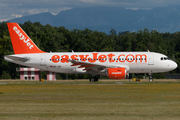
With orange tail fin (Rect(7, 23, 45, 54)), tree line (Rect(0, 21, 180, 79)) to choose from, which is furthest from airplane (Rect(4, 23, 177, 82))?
tree line (Rect(0, 21, 180, 79))

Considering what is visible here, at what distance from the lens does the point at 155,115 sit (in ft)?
43.5

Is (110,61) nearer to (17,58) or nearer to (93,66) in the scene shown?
(93,66)

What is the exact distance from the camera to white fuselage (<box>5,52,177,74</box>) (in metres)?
39.8

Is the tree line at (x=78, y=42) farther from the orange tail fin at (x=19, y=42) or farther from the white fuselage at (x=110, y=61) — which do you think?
A: the white fuselage at (x=110, y=61)

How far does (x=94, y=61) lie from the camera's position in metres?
40.5

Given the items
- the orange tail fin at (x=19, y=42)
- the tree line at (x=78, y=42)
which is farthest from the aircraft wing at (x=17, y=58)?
the tree line at (x=78, y=42)

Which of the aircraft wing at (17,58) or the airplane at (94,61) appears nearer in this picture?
the airplane at (94,61)

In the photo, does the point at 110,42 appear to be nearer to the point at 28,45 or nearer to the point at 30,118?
the point at 28,45

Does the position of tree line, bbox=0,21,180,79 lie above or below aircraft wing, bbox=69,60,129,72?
above

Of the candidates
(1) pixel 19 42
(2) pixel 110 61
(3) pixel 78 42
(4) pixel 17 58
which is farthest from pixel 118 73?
(3) pixel 78 42

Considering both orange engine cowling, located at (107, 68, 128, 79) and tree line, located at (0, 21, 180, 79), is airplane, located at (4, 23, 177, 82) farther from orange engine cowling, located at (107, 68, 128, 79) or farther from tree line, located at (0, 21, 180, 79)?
tree line, located at (0, 21, 180, 79)

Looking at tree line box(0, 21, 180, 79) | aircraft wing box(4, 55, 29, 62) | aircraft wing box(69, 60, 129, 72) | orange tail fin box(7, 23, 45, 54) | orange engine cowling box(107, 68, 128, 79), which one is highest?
tree line box(0, 21, 180, 79)

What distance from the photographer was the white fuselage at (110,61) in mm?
Result: 39781

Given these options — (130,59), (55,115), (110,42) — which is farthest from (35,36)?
(55,115)
